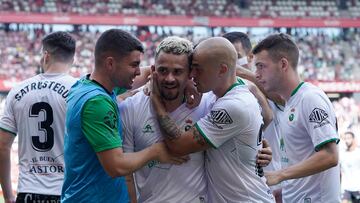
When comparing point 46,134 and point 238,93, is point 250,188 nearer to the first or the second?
point 238,93

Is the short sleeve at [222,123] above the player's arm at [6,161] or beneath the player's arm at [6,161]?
above

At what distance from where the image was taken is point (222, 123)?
11.5 feet

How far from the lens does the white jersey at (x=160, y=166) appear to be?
11.9 ft

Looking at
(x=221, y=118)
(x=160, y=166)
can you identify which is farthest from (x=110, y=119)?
(x=221, y=118)

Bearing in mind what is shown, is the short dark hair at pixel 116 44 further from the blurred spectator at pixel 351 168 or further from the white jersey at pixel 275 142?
the blurred spectator at pixel 351 168

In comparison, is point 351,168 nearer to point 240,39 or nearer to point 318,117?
point 240,39

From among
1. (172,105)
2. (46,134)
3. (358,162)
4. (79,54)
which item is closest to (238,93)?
(172,105)

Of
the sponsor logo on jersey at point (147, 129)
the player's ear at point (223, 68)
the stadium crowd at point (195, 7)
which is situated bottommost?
the stadium crowd at point (195, 7)

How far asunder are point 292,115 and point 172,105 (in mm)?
1156

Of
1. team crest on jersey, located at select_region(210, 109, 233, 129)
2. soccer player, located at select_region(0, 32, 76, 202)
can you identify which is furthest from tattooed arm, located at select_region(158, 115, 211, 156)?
soccer player, located at select_region(0, 32, 76, 202)

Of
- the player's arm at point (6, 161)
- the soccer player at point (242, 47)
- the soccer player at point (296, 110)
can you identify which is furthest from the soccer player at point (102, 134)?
the soccer player at point (242, 47)

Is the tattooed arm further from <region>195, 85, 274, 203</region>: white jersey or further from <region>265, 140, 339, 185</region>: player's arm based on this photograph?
<region>265, 140, 339, 185</region>: player's arm

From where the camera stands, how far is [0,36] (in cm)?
3070

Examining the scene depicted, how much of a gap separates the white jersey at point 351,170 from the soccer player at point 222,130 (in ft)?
26.3
